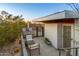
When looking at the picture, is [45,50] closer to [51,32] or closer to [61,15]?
[51,32]

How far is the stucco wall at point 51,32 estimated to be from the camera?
277 centimetres

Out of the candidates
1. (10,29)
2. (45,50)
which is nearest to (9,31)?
(10,29)

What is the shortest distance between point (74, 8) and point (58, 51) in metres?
0.74

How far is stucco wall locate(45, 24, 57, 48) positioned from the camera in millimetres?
2773

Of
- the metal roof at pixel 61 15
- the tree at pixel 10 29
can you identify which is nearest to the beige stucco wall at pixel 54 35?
the metal roof at pixel 61 15

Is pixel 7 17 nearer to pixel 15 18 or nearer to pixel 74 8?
pixel 15 18

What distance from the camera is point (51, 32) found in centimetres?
280

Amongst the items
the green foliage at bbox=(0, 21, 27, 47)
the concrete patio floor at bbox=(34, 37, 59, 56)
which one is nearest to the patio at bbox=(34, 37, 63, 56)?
the concrete patio floor at bbox=(34, 37, 59, 56)

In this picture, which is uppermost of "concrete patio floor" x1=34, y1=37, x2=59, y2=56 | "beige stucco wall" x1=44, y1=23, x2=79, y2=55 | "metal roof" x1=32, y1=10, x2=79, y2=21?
"metal roof" x1=32, y1=10, x2=79, y2=21

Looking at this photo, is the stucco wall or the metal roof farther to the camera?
the stucco wall

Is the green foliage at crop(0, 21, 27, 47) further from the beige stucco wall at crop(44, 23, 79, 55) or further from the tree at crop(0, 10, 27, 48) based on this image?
the beige stucco wall at crop(44, 23, 79, 55)

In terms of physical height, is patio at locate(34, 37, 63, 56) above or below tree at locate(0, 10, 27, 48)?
below

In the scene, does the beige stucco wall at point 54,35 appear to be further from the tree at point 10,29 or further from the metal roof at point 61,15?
the tree at point 10,29

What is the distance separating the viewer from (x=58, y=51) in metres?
2.73
